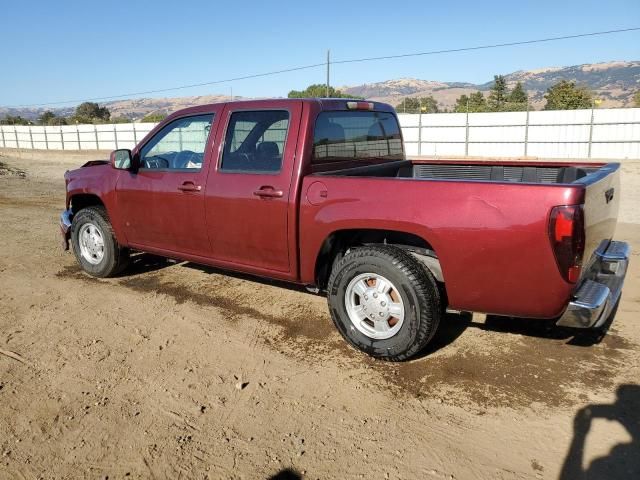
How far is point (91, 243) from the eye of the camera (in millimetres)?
5684

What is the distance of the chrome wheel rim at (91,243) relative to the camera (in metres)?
5.61

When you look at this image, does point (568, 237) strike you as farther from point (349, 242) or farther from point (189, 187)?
point (189, 187)

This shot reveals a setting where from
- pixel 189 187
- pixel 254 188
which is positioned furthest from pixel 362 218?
pixel 189 187

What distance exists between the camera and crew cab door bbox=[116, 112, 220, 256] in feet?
14.8

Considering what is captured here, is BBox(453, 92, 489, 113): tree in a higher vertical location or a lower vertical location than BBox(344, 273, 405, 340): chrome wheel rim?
higher

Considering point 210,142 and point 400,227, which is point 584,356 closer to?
point 400,227

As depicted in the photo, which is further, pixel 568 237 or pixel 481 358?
pixel 481 358

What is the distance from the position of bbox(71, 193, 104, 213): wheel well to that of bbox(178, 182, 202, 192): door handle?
1.61 meters

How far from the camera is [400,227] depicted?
11.1 feet

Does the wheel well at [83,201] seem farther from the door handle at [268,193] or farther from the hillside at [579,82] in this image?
the hillside at [579,82]

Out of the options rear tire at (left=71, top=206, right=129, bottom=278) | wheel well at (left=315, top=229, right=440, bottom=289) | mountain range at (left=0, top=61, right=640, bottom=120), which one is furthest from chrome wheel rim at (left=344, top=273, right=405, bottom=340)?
mountain range at (left=0, top=61, right=640, bottom=120)

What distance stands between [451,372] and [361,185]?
142 cm

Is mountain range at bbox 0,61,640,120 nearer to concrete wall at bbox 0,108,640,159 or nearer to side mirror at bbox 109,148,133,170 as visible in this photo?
concrete wall at bbox 0,108,640,159

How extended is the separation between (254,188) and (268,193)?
0.16 metres
